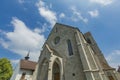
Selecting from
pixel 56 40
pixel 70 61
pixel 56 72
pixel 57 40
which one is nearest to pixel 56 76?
pixel 56 72

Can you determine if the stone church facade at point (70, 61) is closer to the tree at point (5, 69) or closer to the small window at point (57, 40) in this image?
the small window at point (57, 40)

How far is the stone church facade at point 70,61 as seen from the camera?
15.6 metres

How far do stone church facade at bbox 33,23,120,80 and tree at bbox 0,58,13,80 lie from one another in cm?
855

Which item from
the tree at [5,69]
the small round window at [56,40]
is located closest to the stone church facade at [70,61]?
the small round window at [56,40]

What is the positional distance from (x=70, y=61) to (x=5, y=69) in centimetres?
1649

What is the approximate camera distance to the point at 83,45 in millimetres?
17578

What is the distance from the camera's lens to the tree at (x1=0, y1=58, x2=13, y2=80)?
2398cm

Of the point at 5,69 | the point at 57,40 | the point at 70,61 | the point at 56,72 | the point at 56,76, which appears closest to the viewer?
the point at 70,61

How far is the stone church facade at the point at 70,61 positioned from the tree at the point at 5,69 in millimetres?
8553

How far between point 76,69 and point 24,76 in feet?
45.0

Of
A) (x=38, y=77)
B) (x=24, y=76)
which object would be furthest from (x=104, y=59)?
(x=24, y=76)

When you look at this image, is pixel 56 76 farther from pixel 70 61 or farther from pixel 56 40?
pixel 56 40

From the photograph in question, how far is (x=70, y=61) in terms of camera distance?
58.8ft

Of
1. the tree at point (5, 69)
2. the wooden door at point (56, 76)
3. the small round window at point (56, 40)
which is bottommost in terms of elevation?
the wooden door at point (56, 76)
